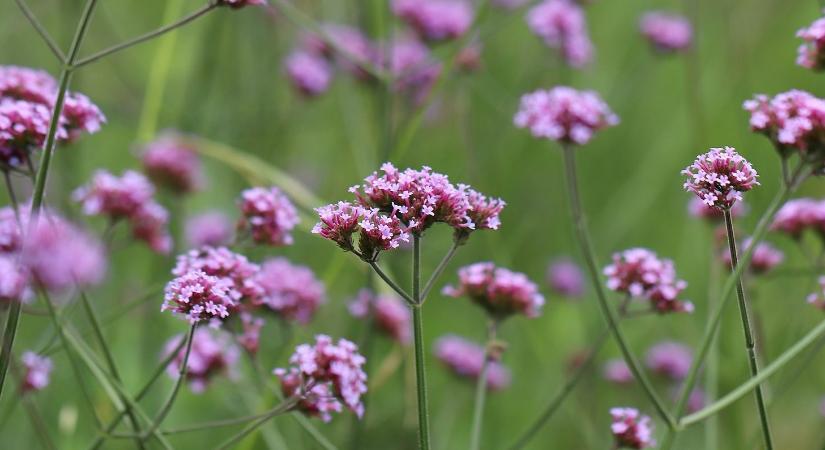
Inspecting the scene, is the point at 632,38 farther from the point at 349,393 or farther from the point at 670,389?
the point at 349,393

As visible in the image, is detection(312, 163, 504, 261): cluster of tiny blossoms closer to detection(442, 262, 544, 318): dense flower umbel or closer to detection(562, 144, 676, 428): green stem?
detection(562, 144, 676, 428): green stem

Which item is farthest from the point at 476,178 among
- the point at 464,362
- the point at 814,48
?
the point at 814,48

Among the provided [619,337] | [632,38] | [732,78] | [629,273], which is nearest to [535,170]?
[732,78]

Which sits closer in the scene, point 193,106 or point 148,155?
point 148,155

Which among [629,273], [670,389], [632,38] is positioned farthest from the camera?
[632,38]

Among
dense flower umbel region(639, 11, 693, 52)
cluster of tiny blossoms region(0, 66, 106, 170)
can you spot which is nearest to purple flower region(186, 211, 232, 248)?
cluster of tiny blossoms region(0, 66, 106, 170)
